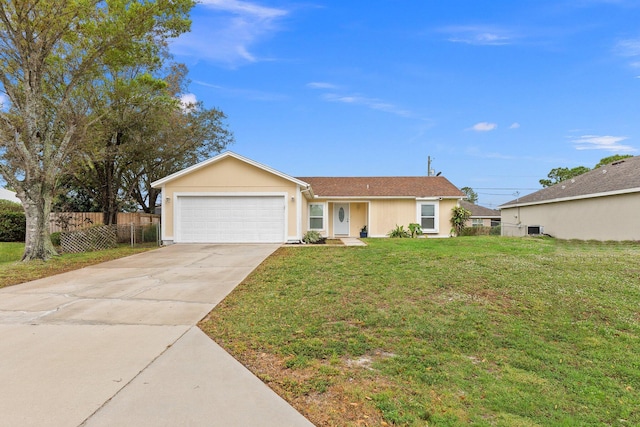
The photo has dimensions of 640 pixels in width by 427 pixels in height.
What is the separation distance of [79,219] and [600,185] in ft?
87.6

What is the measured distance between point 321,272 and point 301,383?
4681mm

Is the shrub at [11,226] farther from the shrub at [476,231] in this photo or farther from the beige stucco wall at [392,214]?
the shrub at [476,231]

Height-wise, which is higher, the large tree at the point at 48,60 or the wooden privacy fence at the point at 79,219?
the large tree at the point at 48,60

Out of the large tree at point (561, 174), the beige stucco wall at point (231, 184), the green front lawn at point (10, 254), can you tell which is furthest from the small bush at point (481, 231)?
the green front lawn at point (10, 254)

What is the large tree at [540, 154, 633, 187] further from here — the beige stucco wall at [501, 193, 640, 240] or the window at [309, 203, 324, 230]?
the window at [309, 203, 324, 230]

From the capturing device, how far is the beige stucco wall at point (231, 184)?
Answer: 1491 centimetres

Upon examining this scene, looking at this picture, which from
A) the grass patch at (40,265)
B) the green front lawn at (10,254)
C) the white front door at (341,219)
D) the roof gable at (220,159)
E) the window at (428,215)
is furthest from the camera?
the white front door at (341,219)

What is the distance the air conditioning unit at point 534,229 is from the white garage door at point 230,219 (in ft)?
50.4

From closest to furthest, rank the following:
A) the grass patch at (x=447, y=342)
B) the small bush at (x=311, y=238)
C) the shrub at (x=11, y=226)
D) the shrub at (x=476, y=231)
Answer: the grass patch at (x=447, y=342) → the small bush at (x=311, y=238) → the shrub at (x=11, y=226) → the shrub at (x=476, y=231)

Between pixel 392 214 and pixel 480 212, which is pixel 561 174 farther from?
pixel 392 214

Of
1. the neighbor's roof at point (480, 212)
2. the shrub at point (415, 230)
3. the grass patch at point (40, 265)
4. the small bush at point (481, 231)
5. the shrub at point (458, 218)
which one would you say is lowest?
the grass patch at point (40, 265)

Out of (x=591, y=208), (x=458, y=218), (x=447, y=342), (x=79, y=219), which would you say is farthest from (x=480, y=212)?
(x=447, y=342)

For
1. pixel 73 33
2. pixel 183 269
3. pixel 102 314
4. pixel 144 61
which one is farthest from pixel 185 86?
pixel 102 314

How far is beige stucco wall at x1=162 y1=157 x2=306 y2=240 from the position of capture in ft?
48.9
